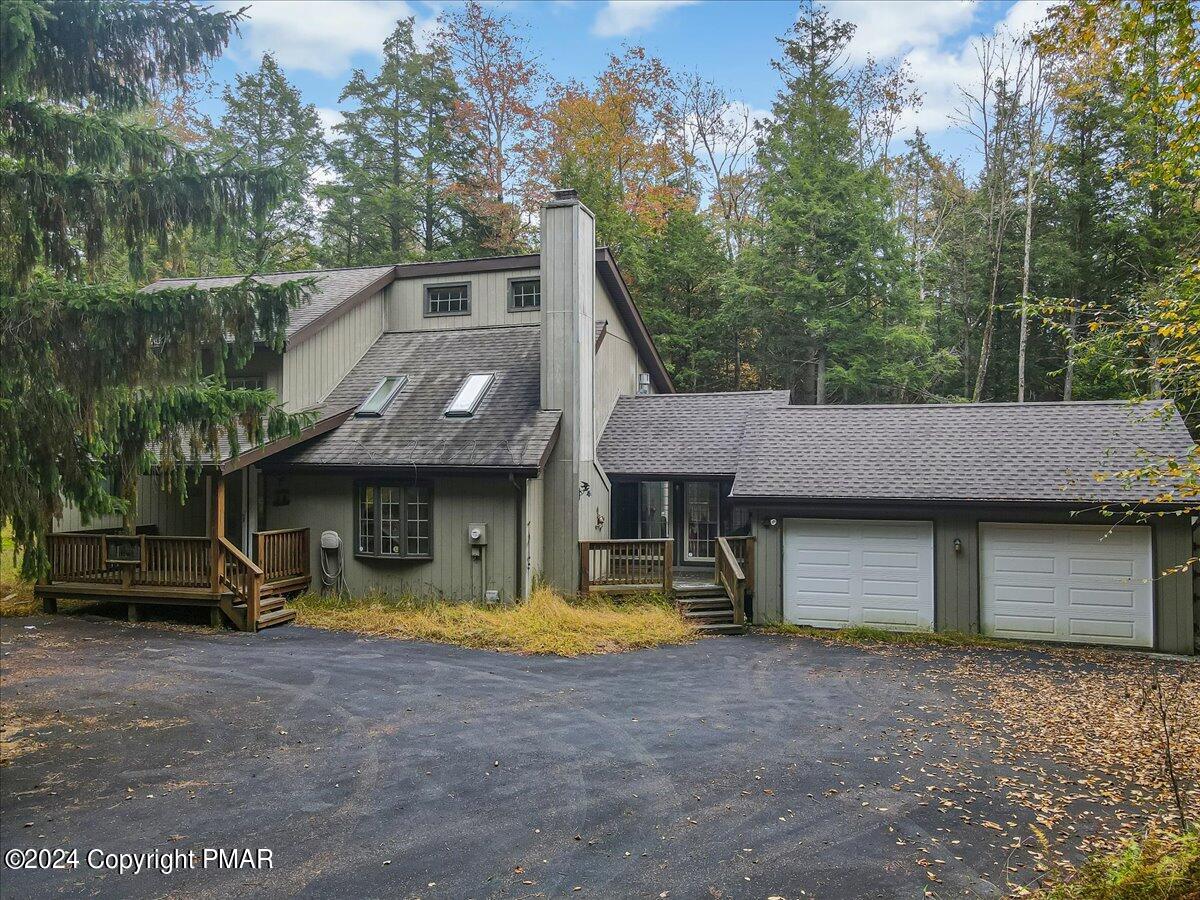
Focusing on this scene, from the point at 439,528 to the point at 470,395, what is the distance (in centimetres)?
280

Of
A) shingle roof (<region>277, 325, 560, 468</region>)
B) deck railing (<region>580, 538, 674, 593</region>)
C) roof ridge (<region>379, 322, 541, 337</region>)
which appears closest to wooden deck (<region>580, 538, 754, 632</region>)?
deck railing (<region>580, 538, 674, 593</region>)

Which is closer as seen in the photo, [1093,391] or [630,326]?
[630,326]

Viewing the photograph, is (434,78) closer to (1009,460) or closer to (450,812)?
(1009,460)

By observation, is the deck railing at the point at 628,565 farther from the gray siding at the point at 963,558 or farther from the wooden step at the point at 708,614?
the gray siding at the point at 963,558

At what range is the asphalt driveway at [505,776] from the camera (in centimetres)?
500

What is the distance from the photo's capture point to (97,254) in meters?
7.22

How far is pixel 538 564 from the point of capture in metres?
13.8

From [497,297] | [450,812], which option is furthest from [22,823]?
[497,297]

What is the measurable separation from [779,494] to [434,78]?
73.2ft

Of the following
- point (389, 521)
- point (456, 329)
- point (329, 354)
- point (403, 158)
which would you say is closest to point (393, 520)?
point (389, 521)

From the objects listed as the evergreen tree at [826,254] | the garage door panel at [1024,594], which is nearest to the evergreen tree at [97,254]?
the garage door panel at [1024,594]

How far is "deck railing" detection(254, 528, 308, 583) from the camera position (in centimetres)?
1310

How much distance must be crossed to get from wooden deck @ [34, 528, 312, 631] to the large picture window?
140cm

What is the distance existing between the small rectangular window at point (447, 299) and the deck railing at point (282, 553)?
6.11 m
